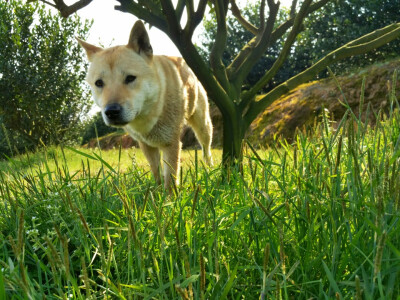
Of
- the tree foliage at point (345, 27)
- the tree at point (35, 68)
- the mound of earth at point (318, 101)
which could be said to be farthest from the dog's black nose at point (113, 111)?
the tree foliage at point (345, 27)

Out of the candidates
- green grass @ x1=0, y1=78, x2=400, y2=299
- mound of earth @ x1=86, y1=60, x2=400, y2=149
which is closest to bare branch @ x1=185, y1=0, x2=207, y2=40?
green grass @ x1=0, y1=78, x2=400, y2=299

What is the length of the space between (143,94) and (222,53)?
1.00 m

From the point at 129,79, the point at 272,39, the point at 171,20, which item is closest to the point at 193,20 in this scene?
the point at 171,20

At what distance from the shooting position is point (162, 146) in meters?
4.51

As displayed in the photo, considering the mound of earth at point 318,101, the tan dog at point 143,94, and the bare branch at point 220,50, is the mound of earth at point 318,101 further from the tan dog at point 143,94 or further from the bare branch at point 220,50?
the tan dog at point 143,94

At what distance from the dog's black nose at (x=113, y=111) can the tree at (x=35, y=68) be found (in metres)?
10.2

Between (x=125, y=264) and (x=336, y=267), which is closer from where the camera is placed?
(x=336, y=267)

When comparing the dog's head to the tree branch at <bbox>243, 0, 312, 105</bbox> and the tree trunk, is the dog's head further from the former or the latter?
the tree branch at <bbox>243, 0, 312, 105</bbox>

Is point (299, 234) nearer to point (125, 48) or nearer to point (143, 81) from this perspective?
point (143, 81)

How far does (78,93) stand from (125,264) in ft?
46.0

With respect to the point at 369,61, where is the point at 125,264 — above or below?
below

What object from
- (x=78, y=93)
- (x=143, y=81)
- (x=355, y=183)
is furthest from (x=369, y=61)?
(x=355, y=183)

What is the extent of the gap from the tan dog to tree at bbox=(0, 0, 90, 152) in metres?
9.54

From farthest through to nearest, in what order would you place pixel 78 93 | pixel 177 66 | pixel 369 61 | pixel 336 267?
pixel 369 61 → pixel 78 93 → pixel 177 66 → pixel 336 267
